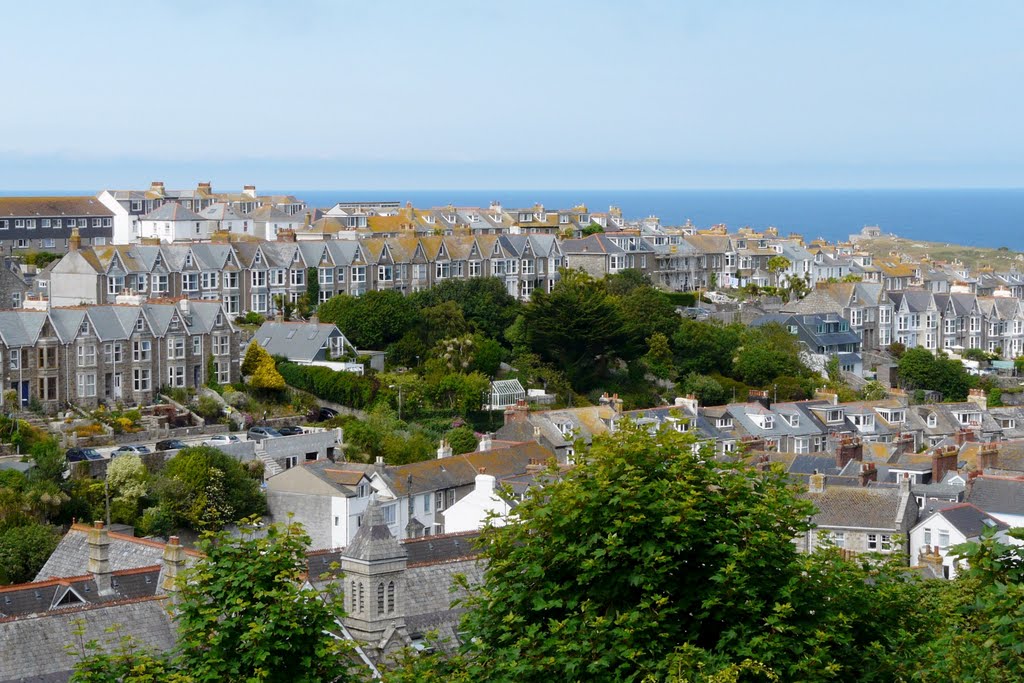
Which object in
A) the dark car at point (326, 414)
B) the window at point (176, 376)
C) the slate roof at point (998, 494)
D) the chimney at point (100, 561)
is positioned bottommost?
the dark car at point (326, 414)

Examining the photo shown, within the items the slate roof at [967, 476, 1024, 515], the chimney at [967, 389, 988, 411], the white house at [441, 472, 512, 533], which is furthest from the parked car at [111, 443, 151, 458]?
the chimney at [967, 389, 988, 411]

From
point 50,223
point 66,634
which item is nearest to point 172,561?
point 66,634

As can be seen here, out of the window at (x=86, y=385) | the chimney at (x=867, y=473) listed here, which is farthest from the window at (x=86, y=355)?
the chimney at (x=867, y=473)

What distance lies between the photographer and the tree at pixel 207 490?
53219mm

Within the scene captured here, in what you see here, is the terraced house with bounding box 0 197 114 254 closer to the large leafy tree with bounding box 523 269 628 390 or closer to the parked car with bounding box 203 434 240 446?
the large leafy tree with bounding box 523 269 628 390

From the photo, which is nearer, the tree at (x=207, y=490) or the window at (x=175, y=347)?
the tree at (x=207, y=490)

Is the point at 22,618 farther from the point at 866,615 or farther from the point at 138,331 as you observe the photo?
the point at 138,331

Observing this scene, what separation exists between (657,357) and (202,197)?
4684cm

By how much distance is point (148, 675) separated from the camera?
81.7ft

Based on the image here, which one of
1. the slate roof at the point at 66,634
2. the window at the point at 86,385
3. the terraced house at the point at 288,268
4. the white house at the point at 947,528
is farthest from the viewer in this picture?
the terraced house at the point at 288,268

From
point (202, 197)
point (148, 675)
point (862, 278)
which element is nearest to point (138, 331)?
point (148, 675)

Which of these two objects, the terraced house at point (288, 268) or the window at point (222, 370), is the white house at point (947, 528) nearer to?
the window at point (222, 370)

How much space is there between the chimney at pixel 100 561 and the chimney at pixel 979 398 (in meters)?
53.4

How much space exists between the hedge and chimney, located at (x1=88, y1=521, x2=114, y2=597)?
102 feet
